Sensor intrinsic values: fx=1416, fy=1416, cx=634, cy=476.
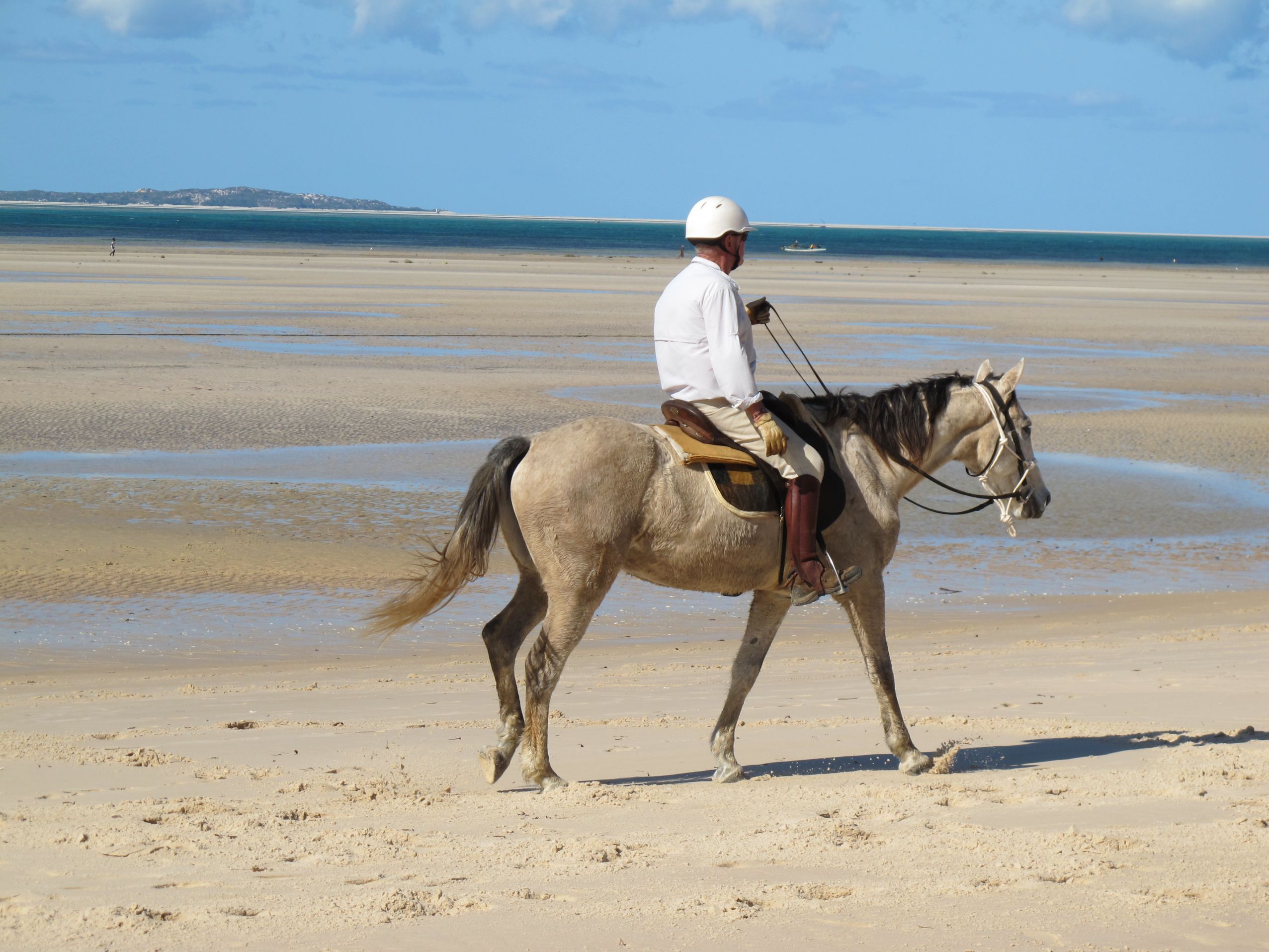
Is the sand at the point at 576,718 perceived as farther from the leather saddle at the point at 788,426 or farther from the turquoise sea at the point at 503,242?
the turquoise sea at the point at 503,242

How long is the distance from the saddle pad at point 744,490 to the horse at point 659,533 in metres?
0.04

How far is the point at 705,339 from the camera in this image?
6.54 metres

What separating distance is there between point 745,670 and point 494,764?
132 cm

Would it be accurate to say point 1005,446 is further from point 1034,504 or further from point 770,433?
point 770,433

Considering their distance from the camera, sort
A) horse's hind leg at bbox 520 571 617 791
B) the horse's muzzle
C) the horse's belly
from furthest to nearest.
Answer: the horse's muzzle → the horse's belly → horse's hind leg at bbox 520 571 617 791

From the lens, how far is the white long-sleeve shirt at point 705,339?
20.8 ft

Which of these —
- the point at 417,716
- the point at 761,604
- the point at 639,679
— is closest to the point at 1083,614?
the point at 639,679

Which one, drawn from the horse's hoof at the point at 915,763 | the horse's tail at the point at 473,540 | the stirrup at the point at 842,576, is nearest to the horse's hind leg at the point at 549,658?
the horse's tail at the point at 473,540

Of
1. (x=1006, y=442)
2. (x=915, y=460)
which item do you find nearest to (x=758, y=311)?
(x=915, y=460)

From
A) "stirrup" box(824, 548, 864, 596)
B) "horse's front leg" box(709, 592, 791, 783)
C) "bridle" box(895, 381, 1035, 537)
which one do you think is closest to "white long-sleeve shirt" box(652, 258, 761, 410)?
"stirrup" box(824, 548, 864, 596)

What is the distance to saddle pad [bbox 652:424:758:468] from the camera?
6.53 meters

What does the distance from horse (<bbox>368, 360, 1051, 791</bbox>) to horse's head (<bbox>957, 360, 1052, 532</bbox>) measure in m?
0.01

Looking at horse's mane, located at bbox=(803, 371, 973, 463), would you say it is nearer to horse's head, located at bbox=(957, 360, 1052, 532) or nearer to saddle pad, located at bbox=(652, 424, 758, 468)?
horse's head, located at bbox=(957, 360, 1052, 532)

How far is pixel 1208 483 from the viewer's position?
55.3 ft
